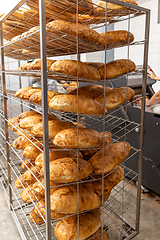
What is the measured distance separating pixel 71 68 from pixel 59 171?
1.80 ft

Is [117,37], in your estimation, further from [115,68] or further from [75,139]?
[75,139]

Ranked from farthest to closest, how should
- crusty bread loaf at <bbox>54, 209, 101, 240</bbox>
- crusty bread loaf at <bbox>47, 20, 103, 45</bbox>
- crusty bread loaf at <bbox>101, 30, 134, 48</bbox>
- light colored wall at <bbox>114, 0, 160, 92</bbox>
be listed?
light colored wall at <bbox>114, 0, 160, 92</bbox>, crusty bread loaf at <bbox>101, 30, 134, 48</bbox>, crusty bread loaf at <bbox>54, 209, 101, 240</bbox>, crusty bread loaf at <bbox>47, 20, 103, 45</bbox>

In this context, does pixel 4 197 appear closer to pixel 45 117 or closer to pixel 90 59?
pixel 45 117

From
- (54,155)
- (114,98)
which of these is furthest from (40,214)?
(114,98)

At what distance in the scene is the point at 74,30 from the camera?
104 cm

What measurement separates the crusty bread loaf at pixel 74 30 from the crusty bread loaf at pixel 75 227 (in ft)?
3.21

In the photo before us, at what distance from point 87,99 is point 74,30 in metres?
0.36

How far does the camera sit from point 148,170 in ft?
6.91

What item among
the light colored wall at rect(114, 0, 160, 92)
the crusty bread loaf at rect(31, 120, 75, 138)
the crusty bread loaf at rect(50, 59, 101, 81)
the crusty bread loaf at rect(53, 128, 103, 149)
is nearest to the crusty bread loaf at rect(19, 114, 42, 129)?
the crusty bread loaf at rect(31, 120, 75, 138)

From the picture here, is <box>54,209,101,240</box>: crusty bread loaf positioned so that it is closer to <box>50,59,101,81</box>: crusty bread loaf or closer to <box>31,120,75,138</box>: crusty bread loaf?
<box>31,120,75,138</box>: crusty bread loaf

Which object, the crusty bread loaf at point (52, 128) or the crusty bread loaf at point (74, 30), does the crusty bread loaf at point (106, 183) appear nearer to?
the crusty bread loaf at point (52, 128)

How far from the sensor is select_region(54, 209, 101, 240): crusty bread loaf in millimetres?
1113

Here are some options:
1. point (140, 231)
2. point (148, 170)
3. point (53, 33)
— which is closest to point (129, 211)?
point (140, 231)

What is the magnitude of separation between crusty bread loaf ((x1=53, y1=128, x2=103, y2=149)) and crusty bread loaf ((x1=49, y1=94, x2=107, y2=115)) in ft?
0.39
